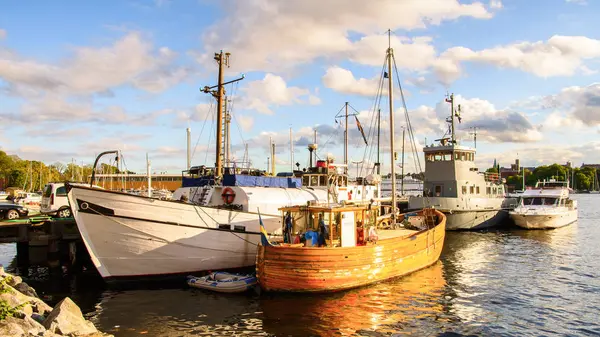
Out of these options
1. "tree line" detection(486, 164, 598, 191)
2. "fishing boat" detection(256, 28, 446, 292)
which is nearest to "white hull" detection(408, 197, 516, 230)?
"fishing boat" detection(256, 28, 446, 292)

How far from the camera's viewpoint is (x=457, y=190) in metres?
42.2

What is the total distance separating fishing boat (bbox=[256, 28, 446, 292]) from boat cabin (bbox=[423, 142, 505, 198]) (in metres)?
22.6

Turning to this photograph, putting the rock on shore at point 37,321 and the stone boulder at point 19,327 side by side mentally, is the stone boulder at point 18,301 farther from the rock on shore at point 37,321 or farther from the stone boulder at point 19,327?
the stone boulder at point 19,327

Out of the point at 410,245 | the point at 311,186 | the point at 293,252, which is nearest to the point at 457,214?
the point at 311,186

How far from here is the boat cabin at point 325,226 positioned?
1816 centimetres

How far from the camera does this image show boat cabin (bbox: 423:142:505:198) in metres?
42.6

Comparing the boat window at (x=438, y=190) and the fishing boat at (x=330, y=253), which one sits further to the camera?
the boat window at (x=438, y=190)

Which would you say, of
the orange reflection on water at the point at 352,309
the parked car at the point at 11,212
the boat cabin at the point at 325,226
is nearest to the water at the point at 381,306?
the orange reflection on water at the point at 352,309

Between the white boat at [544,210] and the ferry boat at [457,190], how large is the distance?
2437mm

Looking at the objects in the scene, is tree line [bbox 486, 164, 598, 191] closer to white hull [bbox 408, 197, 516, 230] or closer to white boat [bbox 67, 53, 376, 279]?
white hull [bbox 408, 197, 516, 230]

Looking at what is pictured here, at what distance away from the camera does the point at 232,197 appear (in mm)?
23359

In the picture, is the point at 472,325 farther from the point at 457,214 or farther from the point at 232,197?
the point at 457,214

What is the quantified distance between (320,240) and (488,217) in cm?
3082

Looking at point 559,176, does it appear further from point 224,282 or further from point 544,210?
point 224,282
